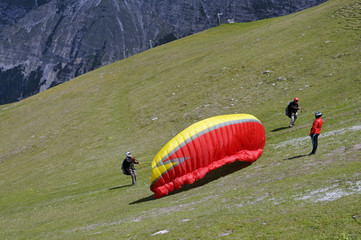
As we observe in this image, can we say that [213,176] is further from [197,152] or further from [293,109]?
[293,109]

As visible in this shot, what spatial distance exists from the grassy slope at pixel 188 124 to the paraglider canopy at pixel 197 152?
3.33 feet

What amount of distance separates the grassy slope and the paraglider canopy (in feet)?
3.33

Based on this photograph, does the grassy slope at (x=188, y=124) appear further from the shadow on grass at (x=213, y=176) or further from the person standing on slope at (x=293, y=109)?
the person standing on slope at (x=293, y=109)

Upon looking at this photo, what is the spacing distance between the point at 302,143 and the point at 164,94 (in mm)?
40838

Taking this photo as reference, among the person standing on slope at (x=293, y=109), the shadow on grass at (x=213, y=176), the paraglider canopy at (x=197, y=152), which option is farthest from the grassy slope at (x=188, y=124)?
the person standing on slope at (x=293, y=109)

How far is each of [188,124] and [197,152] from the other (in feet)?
81.3

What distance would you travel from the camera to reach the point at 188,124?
149 feet

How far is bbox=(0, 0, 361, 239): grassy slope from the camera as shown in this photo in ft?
42.3

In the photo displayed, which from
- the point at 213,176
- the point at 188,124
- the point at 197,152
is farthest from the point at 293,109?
the point at 188,124

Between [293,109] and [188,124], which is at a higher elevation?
[188,124]

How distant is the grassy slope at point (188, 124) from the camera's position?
12.9 m

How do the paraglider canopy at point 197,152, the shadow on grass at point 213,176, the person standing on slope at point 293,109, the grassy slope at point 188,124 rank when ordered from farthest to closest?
the person standing on slope at point 293,109 < the shadow on grass at point 213,176 < the paraglider canopy at point 197,152 < the grassy slope at point 188,124

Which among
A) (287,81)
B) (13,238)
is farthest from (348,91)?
(13,238)

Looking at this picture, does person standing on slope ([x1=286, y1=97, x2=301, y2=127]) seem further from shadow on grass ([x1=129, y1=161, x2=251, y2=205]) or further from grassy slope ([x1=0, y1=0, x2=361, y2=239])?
shadow on grass ([x1=129, y1=161, x2=251, y2=205])
